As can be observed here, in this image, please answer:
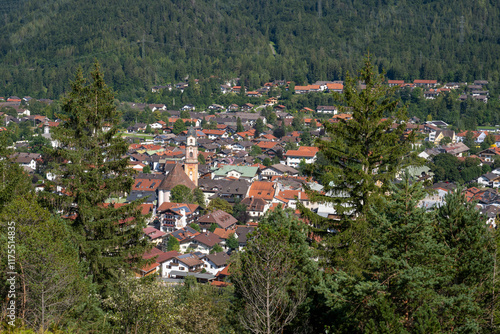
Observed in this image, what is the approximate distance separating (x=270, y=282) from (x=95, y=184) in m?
4.05

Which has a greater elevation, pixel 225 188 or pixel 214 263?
pixel 214 263

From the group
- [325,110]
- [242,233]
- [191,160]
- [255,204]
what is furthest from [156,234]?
[325,110]

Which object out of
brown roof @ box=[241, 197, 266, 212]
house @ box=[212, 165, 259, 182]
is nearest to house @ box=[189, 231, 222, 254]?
brown roof @ box=[241, 197, 266, 212]

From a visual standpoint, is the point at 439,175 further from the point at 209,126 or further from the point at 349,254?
the point at 349,254

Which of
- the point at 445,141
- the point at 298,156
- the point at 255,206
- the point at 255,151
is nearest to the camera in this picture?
the point at 255,206

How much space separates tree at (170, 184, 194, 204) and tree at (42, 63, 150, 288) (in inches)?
1109

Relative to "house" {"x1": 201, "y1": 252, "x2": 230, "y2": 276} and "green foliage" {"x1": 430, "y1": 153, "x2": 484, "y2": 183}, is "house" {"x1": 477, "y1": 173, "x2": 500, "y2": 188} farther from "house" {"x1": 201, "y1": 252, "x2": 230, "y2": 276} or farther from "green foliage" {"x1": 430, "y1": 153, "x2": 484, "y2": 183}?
"house" {"x1": 201, "y1": 252, "x2": 230, "y2": 276}

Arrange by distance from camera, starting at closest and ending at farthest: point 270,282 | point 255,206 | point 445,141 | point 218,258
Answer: point 270,282 < point 218,258 < point 255,206 < point 445,141

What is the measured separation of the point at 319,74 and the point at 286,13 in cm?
4117

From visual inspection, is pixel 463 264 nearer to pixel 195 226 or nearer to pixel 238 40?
pixel 195 226

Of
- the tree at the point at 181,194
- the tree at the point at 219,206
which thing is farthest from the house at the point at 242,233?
the tree at the point at 181,194

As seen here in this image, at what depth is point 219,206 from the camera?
1455 inches

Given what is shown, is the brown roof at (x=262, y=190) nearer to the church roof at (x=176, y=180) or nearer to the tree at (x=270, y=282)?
the church roof at (x=176, y=180)

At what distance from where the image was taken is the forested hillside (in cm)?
9769
